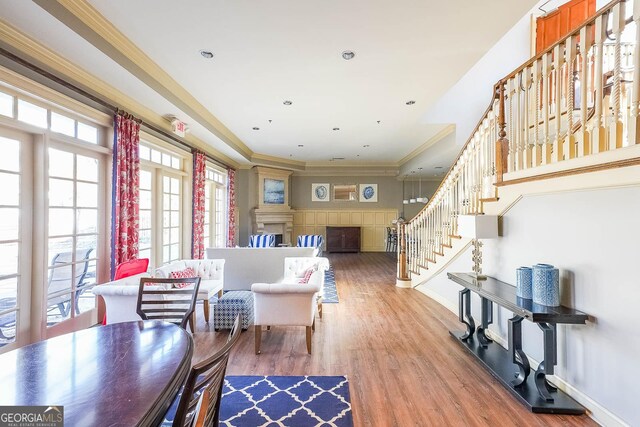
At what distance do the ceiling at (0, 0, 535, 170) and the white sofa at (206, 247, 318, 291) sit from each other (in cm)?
235

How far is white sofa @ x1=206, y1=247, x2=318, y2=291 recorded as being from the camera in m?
5.32

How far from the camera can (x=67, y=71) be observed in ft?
9.82

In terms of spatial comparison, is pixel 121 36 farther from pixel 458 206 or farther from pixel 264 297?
pixel 458 206

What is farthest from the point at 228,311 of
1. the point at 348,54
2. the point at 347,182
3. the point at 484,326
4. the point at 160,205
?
the point at 347,182

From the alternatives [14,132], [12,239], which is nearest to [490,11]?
[14,132]

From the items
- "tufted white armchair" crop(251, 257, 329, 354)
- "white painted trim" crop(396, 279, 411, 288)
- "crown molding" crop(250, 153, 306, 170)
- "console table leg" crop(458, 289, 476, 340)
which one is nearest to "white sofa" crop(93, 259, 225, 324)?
"tufted white armchair" crop(251, 257, 329, 354)

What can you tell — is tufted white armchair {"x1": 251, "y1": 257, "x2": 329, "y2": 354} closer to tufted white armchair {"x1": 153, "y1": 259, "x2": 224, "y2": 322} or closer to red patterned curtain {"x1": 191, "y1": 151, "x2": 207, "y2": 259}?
tufted white armchair {"x1": 153, "y1": 259, "x2": 224, "y2": 322}

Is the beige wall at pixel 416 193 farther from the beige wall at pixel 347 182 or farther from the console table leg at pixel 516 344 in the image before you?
the console table leg at pixel 516 344

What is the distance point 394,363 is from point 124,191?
3.81 m

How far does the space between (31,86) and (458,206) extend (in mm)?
5059

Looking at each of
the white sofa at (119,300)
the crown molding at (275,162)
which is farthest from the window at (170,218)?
the crown molding at (275,162)

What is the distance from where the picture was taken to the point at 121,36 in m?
2.90

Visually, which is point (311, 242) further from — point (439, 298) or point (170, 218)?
point (439, 298)

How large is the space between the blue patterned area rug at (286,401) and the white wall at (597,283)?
1.80 meters
